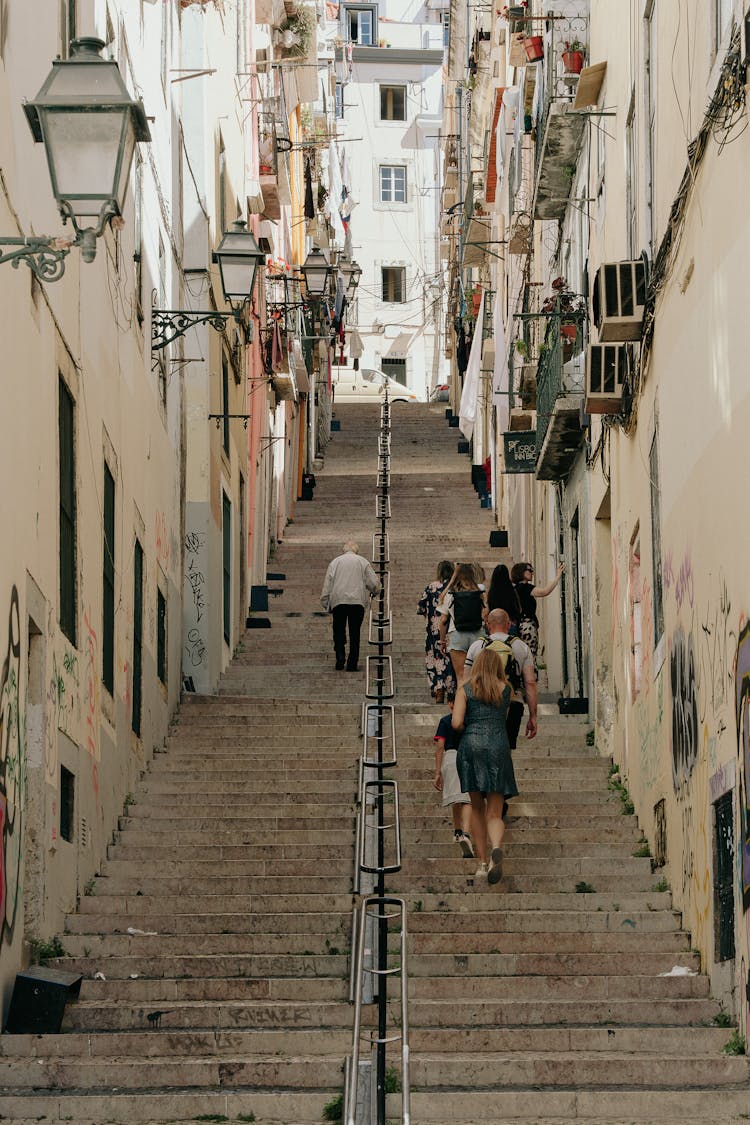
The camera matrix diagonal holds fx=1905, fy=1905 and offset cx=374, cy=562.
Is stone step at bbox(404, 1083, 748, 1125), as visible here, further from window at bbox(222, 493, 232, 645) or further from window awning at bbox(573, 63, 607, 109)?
window at bbox(222, 493, 232, 645)

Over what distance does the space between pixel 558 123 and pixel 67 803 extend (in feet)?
32.5

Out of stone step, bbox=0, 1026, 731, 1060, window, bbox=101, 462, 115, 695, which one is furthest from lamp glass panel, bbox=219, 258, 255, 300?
stone step, bbox=0, 1026, 731, 1060

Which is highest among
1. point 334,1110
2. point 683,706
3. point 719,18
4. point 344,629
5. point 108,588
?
point 719,18

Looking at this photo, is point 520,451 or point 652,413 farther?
point 520,451

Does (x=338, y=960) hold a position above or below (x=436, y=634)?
above

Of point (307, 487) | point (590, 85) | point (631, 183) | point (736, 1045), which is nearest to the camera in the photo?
point (736, 1045)

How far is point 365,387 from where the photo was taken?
58.1 metres

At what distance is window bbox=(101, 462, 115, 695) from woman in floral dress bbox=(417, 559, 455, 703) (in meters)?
3.52

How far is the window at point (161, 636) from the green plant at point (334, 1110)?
31.6 ft

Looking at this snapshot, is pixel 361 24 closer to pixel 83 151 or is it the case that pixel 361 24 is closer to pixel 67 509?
pixel 67 509

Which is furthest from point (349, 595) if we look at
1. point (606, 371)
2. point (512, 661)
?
point (512, 661)

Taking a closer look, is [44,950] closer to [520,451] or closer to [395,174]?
[520,451]

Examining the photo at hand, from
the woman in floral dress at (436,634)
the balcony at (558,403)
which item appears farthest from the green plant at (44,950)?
the balcony at (558,403)

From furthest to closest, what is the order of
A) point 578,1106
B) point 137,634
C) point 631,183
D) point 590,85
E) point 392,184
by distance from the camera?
point 392,184, point 590,85, point 137,634, point 631,183, point 578,1106
